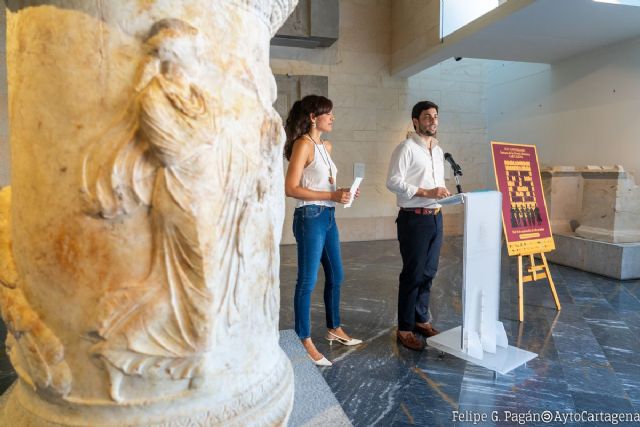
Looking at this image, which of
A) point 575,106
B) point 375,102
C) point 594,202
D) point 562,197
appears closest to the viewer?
point 594,202

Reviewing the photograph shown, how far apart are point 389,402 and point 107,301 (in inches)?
70.8

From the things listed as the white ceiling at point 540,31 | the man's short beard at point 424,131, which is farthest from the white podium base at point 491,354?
the white ceiling at point 540,31

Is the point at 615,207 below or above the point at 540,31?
below

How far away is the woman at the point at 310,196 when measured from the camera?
104 inches

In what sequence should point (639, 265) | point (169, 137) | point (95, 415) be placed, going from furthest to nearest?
point (639, 265) < point (95, 415) < point (169, 137)

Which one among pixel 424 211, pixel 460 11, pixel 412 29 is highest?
pixel 412 29

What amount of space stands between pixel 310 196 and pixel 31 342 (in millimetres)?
1661

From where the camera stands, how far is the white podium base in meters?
2.66

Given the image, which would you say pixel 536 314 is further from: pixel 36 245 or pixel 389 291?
pixel 36 245

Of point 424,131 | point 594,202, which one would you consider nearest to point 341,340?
point 424,131

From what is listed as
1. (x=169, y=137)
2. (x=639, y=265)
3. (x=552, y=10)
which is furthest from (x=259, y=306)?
(x=639, y=265)

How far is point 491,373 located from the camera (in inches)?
108

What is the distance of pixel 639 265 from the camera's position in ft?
15.8

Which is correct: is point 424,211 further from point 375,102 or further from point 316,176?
point 375,102
